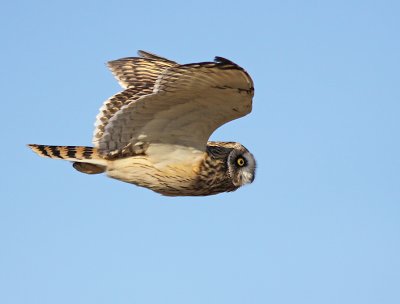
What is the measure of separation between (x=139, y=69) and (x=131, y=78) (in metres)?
0.19

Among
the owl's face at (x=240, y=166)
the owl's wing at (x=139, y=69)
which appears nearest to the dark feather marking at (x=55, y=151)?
the owl's wing at (x=139, y=69)

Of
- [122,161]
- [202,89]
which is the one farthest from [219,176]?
[202,89]

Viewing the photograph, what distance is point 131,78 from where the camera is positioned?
30.6 ft

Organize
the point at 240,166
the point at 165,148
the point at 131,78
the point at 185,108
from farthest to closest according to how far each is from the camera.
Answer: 1. the point at 131,78
2. the point at 240,166
3. the point at 165,148
4. the point at 185,108

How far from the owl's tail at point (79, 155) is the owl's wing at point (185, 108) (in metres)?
0.16

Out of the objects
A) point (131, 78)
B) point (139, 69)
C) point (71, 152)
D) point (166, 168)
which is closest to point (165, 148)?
point (166, 168)

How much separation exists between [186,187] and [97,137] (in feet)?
3.01

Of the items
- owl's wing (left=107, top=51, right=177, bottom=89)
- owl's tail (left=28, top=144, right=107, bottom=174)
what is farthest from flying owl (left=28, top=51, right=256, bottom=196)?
owl's wing (left=107, top=51, right=177, bottom=89)

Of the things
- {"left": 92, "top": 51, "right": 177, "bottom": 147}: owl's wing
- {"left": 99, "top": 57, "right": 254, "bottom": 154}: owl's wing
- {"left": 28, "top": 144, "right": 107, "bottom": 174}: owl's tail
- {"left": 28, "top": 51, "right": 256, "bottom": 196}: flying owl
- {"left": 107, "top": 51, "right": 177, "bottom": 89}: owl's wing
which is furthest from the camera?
{"left": 107, "top": 51, "right": 177, "bottom": 89}: owl's wing

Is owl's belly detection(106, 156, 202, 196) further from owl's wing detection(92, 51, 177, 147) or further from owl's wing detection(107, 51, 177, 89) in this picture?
owl's wing detection(107, 51, 177, 89)

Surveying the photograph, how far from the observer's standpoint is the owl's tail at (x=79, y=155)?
27.1 feet

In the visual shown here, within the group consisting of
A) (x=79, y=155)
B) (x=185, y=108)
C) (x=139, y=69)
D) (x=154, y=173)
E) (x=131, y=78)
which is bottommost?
(x=154, y=173)

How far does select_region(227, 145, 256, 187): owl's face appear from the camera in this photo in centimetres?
842

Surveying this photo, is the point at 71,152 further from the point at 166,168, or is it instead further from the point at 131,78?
the point at 131,78
